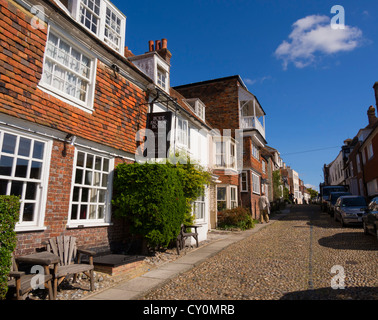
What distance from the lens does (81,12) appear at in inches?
295

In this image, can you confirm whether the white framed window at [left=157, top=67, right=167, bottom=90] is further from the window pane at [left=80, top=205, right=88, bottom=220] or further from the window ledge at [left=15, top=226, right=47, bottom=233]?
the window ledge at [left=15, top=226, right=47, bottom=233]

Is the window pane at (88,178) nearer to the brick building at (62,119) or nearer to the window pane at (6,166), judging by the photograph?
the brick building at (62,119)

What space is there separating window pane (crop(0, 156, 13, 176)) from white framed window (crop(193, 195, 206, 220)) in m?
7.42

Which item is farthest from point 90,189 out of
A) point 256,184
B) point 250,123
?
point 256,184

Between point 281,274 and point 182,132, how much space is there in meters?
8.57

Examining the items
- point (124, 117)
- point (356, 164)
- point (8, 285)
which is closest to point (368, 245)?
point (124, 117)

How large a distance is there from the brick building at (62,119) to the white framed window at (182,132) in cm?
429

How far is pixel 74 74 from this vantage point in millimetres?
6703

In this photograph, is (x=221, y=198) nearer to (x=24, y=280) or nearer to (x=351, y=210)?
(x=351, y=210)

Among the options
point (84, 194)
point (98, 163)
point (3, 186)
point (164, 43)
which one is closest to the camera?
point (3, 186)

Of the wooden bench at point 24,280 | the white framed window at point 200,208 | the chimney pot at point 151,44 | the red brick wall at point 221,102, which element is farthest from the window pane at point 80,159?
the red brick wall at point 221,102

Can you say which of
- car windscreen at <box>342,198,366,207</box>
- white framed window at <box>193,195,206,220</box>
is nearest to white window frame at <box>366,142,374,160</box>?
car windscreen at <box>342,198,366,207</box>

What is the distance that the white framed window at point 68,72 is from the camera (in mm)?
6093

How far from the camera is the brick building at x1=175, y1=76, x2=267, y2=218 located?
18469 mm
